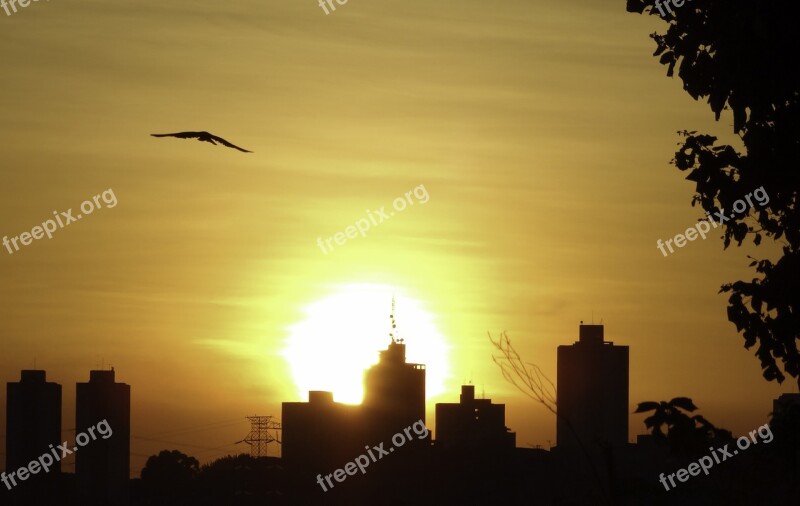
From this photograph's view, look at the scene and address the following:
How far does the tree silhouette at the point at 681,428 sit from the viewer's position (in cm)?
1666

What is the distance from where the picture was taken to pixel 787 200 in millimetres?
22766

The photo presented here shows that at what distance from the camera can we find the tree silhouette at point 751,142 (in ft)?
69.4

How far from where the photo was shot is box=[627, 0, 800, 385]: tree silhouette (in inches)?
832

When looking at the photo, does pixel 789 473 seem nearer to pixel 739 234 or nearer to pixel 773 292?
pixel 773 292

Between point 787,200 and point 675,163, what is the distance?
5.92 ft

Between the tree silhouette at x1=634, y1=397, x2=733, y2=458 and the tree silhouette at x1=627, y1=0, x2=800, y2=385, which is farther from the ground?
the tree silhouette at x1=627, y1=0, x2=800, y2=385

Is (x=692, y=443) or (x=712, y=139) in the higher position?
(x=712, y=139)

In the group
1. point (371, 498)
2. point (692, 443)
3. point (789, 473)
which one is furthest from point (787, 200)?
point (371, 498)

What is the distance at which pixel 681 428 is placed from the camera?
17.4 metres

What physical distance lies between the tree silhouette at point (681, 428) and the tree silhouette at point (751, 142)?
467 centimetres

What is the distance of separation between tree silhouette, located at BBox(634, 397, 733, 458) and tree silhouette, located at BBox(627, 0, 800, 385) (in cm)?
467

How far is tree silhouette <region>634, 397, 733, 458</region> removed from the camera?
54.6 ft

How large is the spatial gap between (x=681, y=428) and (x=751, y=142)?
6.06 meters

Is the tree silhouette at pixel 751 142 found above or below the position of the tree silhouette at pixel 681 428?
above
